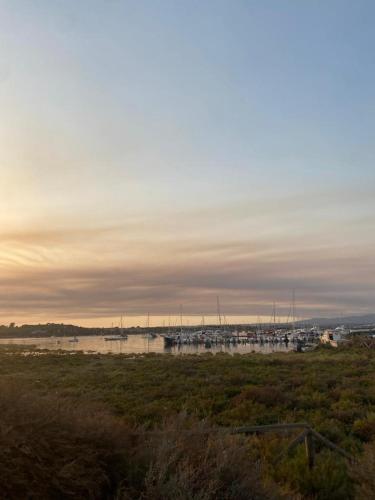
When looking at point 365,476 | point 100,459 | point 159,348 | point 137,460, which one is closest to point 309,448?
point 365,476

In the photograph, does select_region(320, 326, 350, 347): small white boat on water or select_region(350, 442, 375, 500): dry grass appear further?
select_region(320, 326, 350, 347): small white boat on water

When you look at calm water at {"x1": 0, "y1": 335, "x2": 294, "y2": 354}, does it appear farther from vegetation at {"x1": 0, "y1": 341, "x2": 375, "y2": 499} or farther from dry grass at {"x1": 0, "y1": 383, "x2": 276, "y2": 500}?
dry grass at {"x1": 0, "y1": 383, "x2": 276, "y2": 500}

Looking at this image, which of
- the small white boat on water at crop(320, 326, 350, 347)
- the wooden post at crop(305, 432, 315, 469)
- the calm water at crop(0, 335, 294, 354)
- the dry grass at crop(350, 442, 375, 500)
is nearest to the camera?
the dry grass at crop(350, 442, 375, 500)

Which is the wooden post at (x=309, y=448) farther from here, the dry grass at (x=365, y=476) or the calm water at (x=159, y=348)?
the calm water at (x=159, y=348)

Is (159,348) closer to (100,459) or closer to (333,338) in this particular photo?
(333,338)

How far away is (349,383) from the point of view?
788 inches

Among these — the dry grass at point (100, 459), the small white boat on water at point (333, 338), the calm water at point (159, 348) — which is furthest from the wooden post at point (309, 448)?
the small white boat on water at point (333, 338)

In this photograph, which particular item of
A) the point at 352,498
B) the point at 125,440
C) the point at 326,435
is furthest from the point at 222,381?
the point at 125,440

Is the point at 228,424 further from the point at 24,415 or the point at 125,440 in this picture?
the point at 24,415

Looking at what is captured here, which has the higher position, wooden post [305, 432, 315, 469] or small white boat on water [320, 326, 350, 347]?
small white boat on water [320, 326, 350, 347]

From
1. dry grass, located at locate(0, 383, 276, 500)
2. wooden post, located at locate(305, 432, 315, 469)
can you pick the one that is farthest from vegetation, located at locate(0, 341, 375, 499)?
wooden post, located at locate(305, 432, 315, 469)

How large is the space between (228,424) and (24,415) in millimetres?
8526

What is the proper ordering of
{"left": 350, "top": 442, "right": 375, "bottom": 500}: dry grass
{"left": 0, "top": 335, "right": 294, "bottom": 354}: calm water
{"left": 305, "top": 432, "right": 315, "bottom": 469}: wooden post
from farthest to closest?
{"left": 0, "top": 335, "right": 294, "bottom": 354}: calm water, {"left": 305, "top": 432, "right": 315, "bottom": 469}: wooden post, {"left": 350, "top": 442, "right": 375, "bottom": 500}: dry grass

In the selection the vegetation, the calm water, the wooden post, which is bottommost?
the calm water
